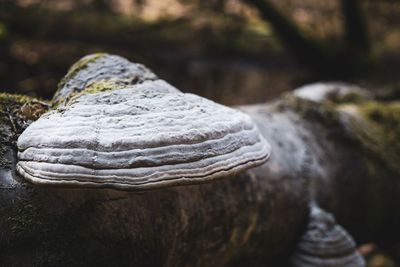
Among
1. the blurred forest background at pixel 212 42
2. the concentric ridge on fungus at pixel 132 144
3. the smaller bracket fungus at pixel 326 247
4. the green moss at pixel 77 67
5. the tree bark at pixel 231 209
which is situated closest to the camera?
the concentric ridge on fungus at pixel 132 144

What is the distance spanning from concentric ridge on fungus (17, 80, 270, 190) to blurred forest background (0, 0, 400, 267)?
4.23 meters

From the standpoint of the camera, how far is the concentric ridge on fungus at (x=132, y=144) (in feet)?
3.39

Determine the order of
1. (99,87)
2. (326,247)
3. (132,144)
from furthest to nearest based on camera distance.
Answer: (326,247) → (99,87) → (132,144)

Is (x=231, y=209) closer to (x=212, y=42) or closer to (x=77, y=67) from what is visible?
(x=77, y=67)

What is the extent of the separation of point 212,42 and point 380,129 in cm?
387

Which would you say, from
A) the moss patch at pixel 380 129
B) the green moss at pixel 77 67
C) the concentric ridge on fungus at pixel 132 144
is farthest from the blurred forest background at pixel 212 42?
the concentric ridge on fungus at pixel 132 144

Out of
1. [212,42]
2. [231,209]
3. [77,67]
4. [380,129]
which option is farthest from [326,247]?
[212,42]

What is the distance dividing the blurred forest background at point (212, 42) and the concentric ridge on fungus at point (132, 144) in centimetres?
420

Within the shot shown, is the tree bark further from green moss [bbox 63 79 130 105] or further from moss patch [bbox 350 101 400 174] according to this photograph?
green moss [bbox 63 79 130 105]

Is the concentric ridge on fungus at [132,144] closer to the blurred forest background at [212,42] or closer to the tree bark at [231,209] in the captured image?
the tree bark at [231,209]

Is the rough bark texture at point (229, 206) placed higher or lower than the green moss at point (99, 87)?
lower

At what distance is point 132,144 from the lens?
3.47 ft

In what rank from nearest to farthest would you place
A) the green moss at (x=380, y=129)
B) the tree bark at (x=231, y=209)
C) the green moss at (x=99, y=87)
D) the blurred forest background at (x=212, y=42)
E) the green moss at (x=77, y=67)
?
the tree bark at (x=231, y=209) < the green moss at (x=99, y=87) < the green moss at (x=77, y=67) < the green moss at (x=380, y=129) < the blurred forest background at (x=212, y=42)

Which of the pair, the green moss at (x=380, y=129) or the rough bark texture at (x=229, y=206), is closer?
the rough bark texture at (x=229, y=206)
